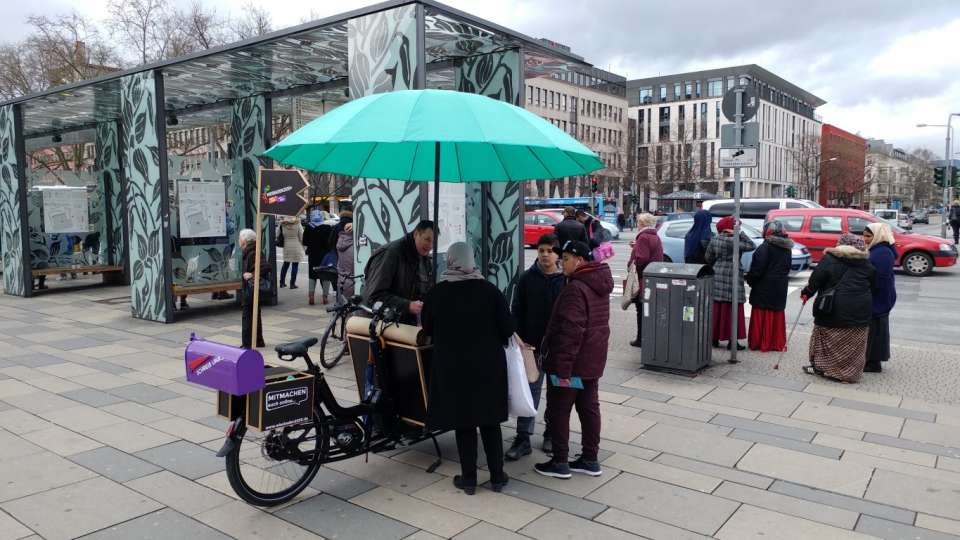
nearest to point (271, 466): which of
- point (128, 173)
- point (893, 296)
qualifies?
point (893, 296)

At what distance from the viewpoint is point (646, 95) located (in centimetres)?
10312

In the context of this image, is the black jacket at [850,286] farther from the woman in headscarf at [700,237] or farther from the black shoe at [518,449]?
the black shoe at [518,449]

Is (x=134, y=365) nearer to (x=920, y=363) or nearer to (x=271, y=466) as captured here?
(x=271, y=466)

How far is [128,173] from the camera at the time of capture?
11.2 m

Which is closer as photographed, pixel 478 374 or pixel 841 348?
pixel 478 374

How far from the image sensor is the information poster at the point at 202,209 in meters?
11.8

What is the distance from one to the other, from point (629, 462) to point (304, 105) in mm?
11395

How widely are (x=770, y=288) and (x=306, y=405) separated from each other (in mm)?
6341

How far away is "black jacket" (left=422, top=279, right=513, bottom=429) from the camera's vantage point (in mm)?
4105

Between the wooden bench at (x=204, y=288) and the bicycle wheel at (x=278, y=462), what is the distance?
7.38 metres

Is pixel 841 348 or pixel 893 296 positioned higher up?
pixel 893 296

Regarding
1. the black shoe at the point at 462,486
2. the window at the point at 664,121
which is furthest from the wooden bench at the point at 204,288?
the window at the point at 664,121

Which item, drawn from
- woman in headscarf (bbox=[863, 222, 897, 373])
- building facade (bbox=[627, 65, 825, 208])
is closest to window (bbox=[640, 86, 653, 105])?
building facade (bbox=[627, 65, 825, 208])

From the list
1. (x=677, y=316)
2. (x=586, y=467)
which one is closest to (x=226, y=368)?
(x=586, y=467)
